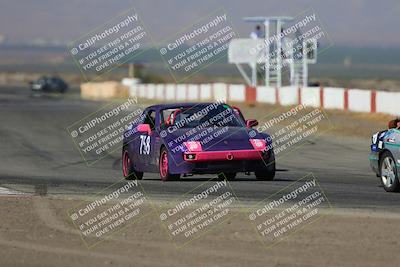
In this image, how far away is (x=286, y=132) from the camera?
33.2 m

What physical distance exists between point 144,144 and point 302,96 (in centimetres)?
2561

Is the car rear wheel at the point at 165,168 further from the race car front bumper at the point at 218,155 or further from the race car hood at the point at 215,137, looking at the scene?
the race car front bumper at the point at 218,155

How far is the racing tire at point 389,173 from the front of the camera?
15111 millimetres

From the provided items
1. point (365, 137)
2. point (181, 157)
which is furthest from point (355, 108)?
point (181, 157)

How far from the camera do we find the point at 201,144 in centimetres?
1689

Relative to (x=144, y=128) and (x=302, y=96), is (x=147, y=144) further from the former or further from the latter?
(x=302, y=96)

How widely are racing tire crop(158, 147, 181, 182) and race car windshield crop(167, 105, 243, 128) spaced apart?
0.56 metres

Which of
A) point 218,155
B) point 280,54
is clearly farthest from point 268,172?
point 280,54

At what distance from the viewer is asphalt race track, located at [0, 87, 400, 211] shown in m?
15.1

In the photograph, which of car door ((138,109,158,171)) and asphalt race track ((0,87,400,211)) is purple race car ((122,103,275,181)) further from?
asphalt race track ((0,87,400,211))

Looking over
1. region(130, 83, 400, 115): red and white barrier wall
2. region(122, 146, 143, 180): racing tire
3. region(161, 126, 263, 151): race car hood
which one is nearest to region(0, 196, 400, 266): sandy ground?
region(161, 126, 263, 151): race car hood

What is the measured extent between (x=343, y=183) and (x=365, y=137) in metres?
13.7

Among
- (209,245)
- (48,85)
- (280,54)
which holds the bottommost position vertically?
(48,85)

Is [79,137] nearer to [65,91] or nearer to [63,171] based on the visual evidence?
[63,171]
